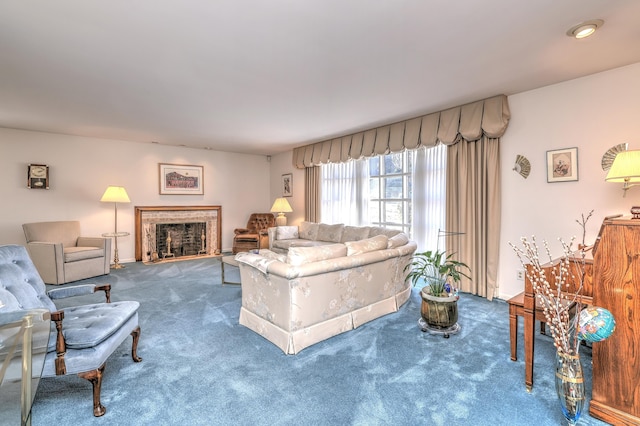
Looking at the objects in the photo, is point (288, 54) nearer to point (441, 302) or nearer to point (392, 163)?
point (441, 302)

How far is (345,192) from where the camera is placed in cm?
598

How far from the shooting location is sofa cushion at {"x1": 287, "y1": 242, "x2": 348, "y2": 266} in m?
2.50

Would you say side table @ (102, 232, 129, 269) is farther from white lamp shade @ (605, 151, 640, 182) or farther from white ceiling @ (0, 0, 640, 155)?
white lamp shade @ (605, 151, 640, 182)

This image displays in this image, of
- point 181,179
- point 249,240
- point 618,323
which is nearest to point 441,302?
point 618,323

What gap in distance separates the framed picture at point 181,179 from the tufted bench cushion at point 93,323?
4.69 m

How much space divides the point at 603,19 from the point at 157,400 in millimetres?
3885

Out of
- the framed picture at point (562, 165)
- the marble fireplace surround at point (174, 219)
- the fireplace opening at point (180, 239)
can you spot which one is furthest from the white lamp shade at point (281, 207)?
the framed picture at point (562, 165)

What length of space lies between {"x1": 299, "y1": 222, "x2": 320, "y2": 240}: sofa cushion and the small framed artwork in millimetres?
4566

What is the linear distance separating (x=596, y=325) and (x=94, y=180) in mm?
7138

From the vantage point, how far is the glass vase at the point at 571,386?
151 cm

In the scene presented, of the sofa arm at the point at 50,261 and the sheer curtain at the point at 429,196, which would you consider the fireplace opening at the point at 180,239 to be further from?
the sheer curtain at the point at 429,196

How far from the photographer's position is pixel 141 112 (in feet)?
13.4

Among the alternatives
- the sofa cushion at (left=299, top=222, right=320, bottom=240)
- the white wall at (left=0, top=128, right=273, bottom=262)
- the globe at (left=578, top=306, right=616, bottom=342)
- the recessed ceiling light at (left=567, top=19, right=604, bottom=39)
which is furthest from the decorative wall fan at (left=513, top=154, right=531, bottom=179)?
the white wall at (left=0, top=128, right=273, bottom=262)

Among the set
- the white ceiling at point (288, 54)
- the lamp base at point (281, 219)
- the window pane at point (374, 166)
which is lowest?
the lamp base at point (281, 219)
